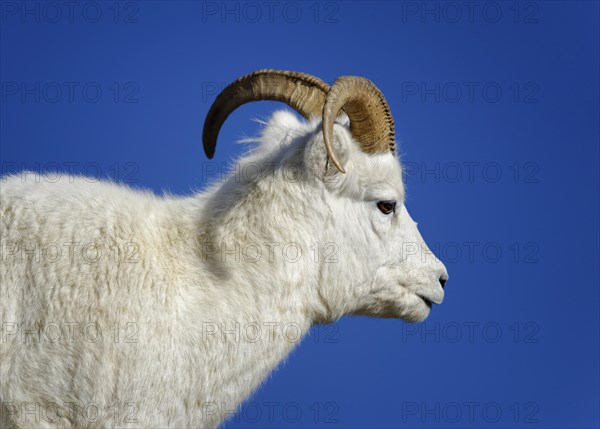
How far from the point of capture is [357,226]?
812cm

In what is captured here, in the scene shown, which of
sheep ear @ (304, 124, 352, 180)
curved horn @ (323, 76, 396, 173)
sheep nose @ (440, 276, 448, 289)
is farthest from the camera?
sheep nose @ (440, 276, 448, 289)

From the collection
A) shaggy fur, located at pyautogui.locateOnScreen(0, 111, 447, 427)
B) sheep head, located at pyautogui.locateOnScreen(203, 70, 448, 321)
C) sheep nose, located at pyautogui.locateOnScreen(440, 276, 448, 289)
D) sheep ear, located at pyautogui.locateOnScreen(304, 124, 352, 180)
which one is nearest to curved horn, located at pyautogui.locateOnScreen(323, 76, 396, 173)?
sheep head, located at pyautogui.locateOnScreen(203, 70, 448, 321)

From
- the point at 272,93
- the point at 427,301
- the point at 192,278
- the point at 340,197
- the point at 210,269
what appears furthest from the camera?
the point at 427,301

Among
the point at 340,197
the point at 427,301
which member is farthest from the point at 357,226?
the point at 427,301

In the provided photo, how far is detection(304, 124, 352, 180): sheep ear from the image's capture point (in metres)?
7.79

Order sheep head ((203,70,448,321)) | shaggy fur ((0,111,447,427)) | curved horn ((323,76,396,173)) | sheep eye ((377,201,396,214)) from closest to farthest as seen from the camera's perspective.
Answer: shaggy fur ((0,111,447,427))
sheep head ((203,70,448,321))
curved horn ((323,76,396,173))
sheep eye ((377,201,396,214))

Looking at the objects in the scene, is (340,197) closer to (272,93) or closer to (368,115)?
(368,115)

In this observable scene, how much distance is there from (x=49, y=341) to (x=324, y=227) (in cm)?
253

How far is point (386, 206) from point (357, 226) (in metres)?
0.37

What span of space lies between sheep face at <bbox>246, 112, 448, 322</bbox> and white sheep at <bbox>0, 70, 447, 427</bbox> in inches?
0.6

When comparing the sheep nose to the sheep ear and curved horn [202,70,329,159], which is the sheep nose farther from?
curved horn [202,70,329,159]

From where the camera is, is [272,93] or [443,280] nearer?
[272,93]

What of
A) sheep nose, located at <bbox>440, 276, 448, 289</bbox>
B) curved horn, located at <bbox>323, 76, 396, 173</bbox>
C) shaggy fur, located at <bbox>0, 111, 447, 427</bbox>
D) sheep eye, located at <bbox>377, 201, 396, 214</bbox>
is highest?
curved horn, located at <bbox>323, 76, 396, 173</bbox>

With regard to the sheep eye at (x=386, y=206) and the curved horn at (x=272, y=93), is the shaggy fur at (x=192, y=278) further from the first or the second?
the curved horn at (x=272, y=93)
